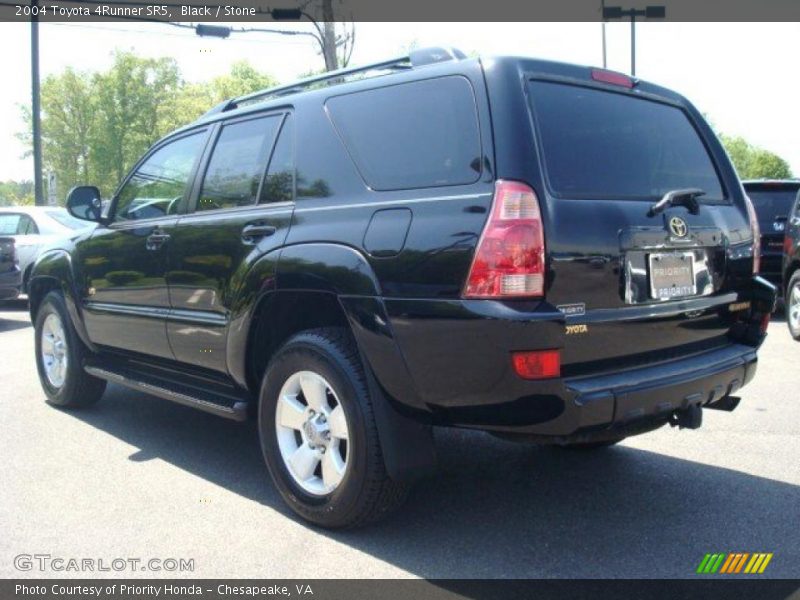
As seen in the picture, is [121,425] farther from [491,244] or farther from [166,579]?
[491,244]

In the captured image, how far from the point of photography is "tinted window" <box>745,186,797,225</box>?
10.6m

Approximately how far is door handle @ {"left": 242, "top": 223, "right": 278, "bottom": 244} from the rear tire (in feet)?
22.9

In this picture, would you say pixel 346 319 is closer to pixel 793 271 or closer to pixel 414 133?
pixel 414 133

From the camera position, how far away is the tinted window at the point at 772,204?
10555 mm

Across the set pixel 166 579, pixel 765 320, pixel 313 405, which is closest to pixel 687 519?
pixel 765 320

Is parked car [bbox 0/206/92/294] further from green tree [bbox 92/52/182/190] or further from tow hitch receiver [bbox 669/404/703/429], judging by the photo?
green tree [bbox 92/52/182/190]

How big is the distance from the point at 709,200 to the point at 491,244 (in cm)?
151

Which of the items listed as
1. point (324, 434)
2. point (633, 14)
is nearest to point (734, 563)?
point (324, 434)

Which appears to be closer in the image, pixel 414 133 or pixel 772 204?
pixel 414 133

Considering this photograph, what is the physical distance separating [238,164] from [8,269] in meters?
8.30

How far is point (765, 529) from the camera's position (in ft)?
11.2

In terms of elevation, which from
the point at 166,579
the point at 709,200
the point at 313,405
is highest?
the point at 709,200

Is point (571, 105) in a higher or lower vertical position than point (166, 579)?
higher

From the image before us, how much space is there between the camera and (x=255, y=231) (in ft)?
12.3
